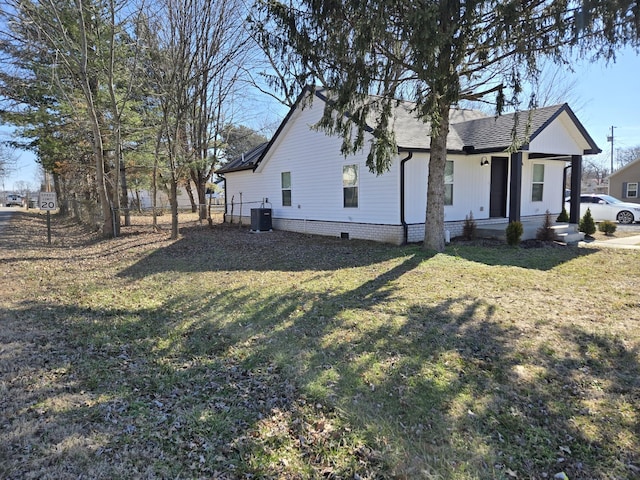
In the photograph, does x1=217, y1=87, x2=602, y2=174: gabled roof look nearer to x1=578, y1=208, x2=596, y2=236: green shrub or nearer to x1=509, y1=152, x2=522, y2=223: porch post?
x1=509, y1=152, x2=522, y2=223: porch post

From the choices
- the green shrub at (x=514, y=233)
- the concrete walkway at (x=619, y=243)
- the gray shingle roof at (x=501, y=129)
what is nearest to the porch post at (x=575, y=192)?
the concrete walkway at (x=619, y=243)

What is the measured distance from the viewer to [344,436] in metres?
2.96

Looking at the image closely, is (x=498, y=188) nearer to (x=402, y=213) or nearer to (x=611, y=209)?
(x=402, y=213)

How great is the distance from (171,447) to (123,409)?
695mm

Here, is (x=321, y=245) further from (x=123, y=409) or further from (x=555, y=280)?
(x=123, y=409)

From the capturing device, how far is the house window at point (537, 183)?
14.9 metres

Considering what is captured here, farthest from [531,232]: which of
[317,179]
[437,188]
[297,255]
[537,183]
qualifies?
[297,255]

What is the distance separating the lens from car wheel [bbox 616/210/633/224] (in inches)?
714

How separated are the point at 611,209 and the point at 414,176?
12774mm

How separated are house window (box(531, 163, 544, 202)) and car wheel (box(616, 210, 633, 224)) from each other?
6213 millimetres

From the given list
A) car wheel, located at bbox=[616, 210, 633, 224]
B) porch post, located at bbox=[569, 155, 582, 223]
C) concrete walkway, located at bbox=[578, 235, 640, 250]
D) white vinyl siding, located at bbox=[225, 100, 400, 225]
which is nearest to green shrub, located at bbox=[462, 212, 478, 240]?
white vinyl siding, located at bbox=[225, 100, 400, 225]

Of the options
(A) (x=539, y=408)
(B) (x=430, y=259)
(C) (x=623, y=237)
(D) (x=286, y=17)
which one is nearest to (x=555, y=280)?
(B) (x=430, y=259)

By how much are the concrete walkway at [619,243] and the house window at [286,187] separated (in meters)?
9.81

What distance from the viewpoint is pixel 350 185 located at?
13.1m
